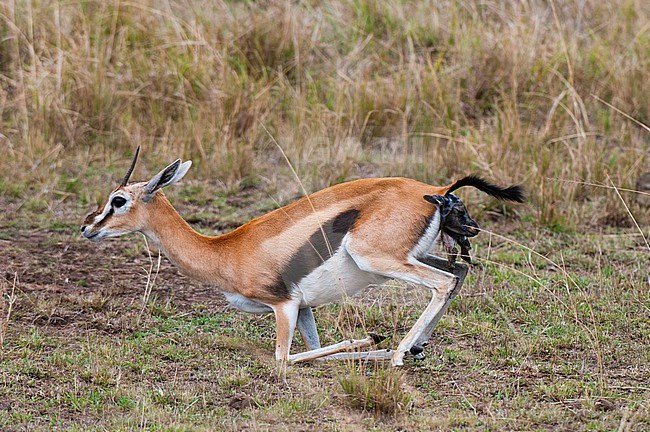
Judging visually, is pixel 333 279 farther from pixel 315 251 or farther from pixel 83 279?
pixel 83 279

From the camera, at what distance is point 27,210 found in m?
7.39

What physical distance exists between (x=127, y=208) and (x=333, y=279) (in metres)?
1.10

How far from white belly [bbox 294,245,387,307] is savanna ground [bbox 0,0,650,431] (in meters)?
0.33

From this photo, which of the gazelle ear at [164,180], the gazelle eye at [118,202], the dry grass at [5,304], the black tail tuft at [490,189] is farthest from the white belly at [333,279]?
the dry grass at [5,304]

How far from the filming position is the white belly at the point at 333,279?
15.3 ft

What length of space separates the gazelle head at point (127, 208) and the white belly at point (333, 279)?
86 cm

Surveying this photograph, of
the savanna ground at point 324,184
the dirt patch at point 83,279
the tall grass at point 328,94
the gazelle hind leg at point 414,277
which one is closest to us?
the savanna ground at point 324,184

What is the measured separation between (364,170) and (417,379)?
375cm

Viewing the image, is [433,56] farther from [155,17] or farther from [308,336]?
[308,336]

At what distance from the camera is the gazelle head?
4934mm

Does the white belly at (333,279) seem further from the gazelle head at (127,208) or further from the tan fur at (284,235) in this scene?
the gazelle head at (127,208)

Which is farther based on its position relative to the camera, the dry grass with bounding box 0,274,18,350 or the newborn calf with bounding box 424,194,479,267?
the dry grass with bounding box 0,274,18,350

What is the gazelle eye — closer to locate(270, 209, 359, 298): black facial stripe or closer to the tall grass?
locate(270, 209, 359, 298): black facial stripe

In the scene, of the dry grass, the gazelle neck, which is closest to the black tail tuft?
the gazelle neck
